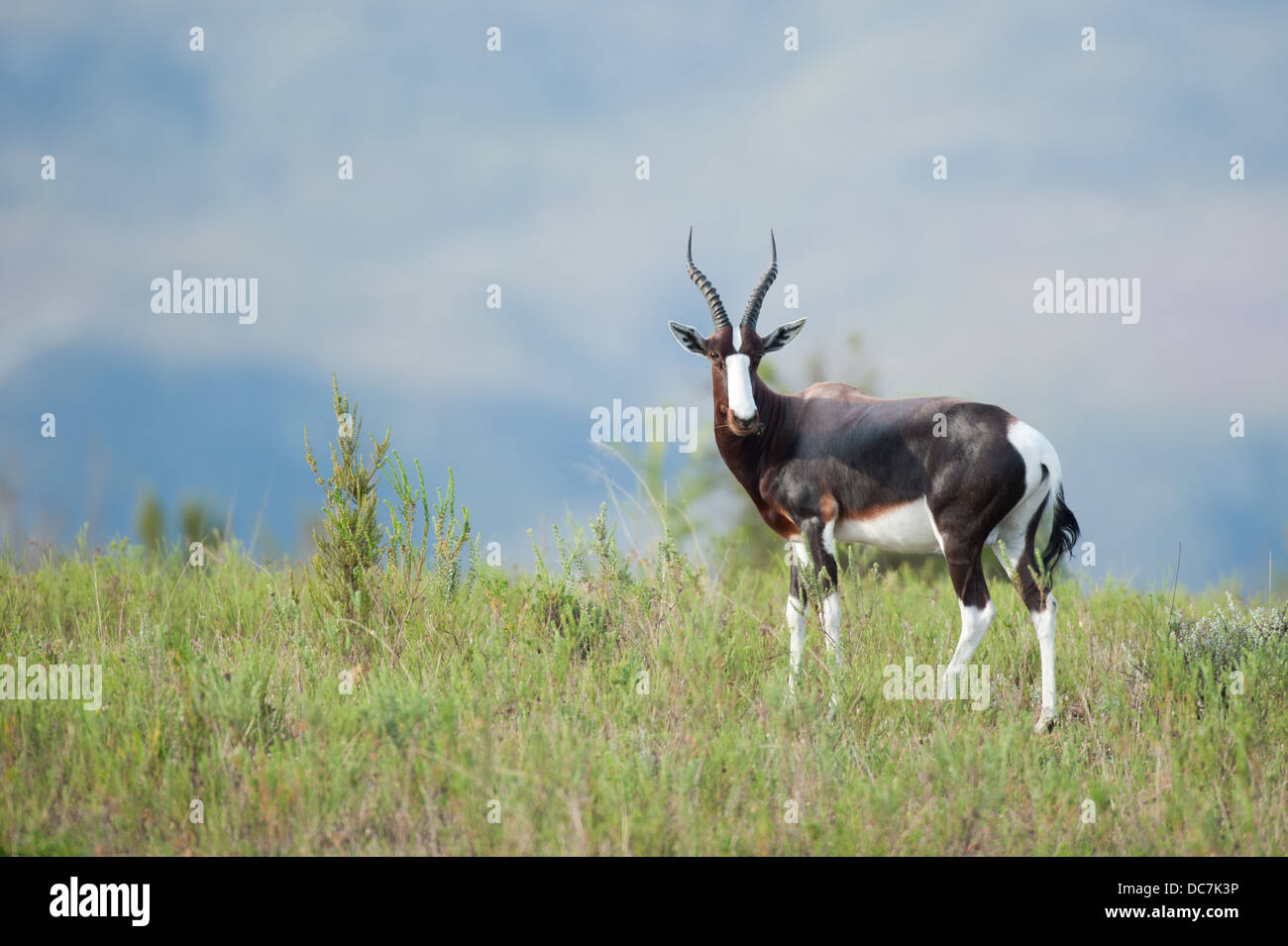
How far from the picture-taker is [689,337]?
26.2 feet

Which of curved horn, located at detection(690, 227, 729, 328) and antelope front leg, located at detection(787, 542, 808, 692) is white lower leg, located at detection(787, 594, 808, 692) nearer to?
antelope front leg, located at detection(787, 542, 808, 692)

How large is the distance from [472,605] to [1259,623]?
651 cm

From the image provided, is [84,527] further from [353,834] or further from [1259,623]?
[1259,623]

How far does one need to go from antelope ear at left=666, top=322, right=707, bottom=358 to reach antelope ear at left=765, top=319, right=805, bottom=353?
51cm

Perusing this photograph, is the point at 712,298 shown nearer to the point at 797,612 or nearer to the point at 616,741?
the point at 797,612

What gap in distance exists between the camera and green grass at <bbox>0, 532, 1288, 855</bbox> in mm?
5152

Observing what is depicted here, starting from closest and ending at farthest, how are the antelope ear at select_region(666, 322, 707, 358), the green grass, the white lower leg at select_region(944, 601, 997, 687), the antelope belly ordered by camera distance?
1. the green grass
2. the white lower leg at select_region(944, 601, 997, 687)
3. the antelope belly
4. the antelope ear at select_region(666, 322, 707, 358)

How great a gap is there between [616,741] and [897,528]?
293cm

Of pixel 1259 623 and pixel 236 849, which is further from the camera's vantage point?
pixel 1259 623

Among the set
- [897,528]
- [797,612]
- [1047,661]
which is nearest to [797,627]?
[797,612]

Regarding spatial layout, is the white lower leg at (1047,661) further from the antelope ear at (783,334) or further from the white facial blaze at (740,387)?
the antelope ear at (783,334)

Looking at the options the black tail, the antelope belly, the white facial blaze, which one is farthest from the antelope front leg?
the black tail

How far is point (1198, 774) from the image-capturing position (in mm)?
6199
